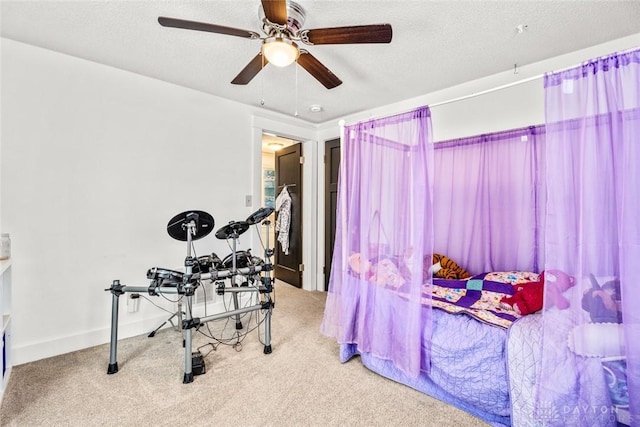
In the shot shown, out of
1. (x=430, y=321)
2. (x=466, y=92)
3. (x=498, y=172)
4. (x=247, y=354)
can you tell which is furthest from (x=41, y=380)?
(x=466, y=92)

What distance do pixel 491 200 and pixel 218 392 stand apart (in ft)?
8.77

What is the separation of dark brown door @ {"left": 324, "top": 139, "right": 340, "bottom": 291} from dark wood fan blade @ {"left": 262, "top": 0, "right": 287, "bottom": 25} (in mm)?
2602

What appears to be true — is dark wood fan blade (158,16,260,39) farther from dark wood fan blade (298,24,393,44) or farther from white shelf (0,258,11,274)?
white shelf (0,258,11,274)

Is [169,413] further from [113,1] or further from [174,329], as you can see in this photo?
[113,1]

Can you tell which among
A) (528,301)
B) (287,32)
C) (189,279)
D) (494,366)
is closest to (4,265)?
(189,279)

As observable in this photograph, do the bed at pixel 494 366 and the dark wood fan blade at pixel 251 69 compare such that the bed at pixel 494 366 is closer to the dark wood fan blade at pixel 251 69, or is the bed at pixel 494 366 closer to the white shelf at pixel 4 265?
the dark wood fan blade at pixel 251 69

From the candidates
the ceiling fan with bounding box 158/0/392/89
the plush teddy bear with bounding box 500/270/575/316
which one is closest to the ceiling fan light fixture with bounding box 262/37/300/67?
the ceiling fan with bounding box 158/0/392/89

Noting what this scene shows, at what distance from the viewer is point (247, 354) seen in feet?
8.07

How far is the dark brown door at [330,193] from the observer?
4.10 metres

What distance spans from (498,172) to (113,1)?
3111mm

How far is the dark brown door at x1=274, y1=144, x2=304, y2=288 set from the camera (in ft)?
14.6

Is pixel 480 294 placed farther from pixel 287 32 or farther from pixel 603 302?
pixel 287 32

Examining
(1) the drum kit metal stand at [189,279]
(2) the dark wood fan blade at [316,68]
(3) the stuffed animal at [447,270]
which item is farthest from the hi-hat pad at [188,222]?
(3) the stuffed animal at [447,270]

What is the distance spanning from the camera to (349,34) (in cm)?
160
